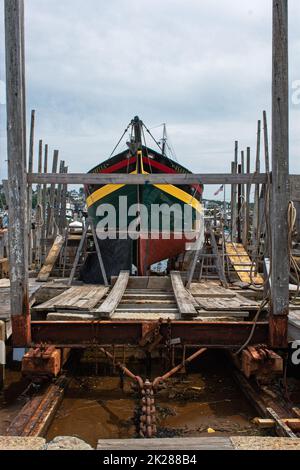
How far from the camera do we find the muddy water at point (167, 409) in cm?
458

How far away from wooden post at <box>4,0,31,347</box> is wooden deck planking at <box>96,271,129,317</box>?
893 millimetres

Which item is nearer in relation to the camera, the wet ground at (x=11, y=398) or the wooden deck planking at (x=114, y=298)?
the wet ground at (x=11, y=398)

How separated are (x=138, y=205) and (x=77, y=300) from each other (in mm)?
4191

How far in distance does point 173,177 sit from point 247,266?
548cm

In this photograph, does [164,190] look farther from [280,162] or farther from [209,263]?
[280,162]

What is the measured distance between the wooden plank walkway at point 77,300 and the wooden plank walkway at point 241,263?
326 cm

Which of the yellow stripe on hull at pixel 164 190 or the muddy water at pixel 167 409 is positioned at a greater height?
the yellow stripe on hull at pixel 164 190

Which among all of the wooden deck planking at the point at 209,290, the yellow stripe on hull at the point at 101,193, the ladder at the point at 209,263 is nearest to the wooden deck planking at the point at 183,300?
the wooden deck planking at the point at 209,290

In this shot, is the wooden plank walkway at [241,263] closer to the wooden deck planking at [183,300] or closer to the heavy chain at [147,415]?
the wooden deck planking at [183,300]

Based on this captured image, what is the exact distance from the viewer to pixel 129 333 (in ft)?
16.3

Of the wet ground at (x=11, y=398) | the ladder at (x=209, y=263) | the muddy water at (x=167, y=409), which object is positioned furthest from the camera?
the ladder at (x=209, y=263)

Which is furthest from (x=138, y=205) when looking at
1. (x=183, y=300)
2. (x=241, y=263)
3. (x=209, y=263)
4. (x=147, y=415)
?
(x=147, y=415)

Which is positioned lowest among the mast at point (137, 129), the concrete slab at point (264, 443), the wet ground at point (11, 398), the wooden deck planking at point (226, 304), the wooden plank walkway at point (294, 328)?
the wet ground at point (11, 398)
